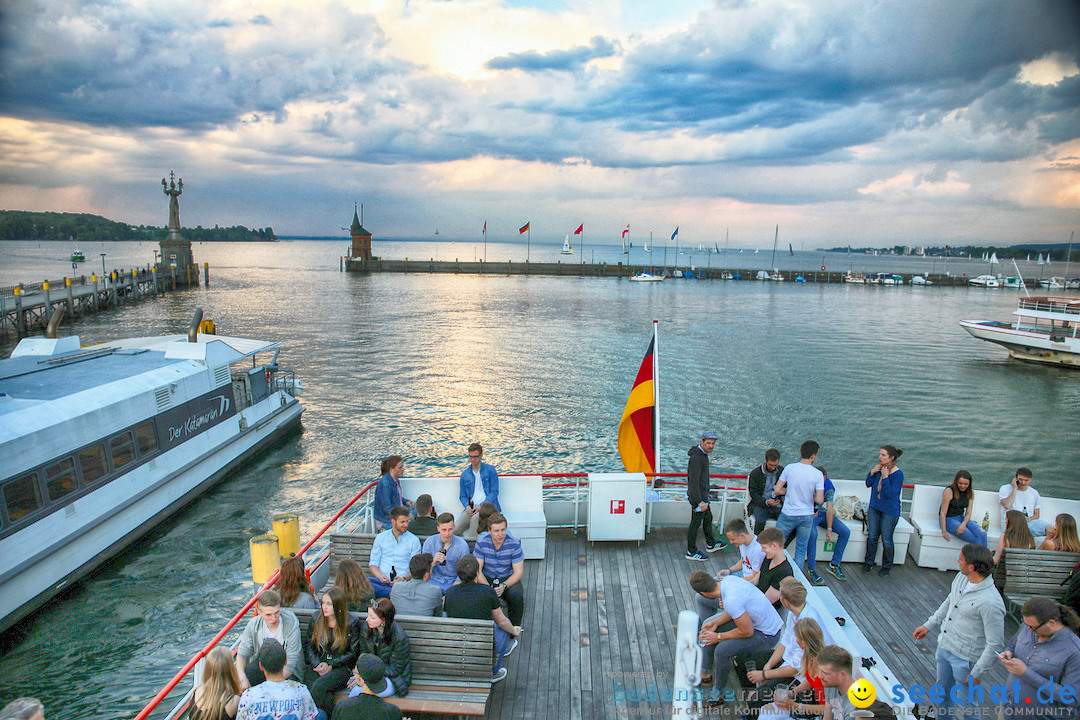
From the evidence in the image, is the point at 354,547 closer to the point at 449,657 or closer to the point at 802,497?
the point at 449,657

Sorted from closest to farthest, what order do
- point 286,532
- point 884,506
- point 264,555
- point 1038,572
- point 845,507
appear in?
point 1038,572
point 884,506
point 845,507
point 264,555
point 286,532

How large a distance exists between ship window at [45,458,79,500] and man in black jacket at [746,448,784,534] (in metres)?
12.2

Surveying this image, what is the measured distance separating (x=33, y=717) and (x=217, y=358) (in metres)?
15.2

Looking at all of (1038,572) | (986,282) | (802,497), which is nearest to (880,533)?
(802,497)

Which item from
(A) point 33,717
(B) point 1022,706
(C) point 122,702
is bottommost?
(C) point 122,702

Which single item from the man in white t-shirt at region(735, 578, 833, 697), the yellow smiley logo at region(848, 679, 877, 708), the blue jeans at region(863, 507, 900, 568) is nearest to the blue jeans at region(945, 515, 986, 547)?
the blue jeans at region(863, 507, 900, 568)

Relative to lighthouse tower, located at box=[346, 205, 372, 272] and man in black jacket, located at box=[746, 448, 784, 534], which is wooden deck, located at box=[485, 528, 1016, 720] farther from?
lighthouse tower, located at box=[346, 205, 372, 272]

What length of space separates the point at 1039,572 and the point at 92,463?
1564 centimetres

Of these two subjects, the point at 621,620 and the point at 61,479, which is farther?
the point at 61,479

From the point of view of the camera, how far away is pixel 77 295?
169ft

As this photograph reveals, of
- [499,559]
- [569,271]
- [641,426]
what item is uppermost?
[569,271]

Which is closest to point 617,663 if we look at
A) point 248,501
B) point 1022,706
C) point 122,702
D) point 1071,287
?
point 1022,706

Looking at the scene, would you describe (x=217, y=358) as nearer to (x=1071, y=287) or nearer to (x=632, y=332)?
(x=632, y=332)

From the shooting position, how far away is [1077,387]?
35.1 meters
